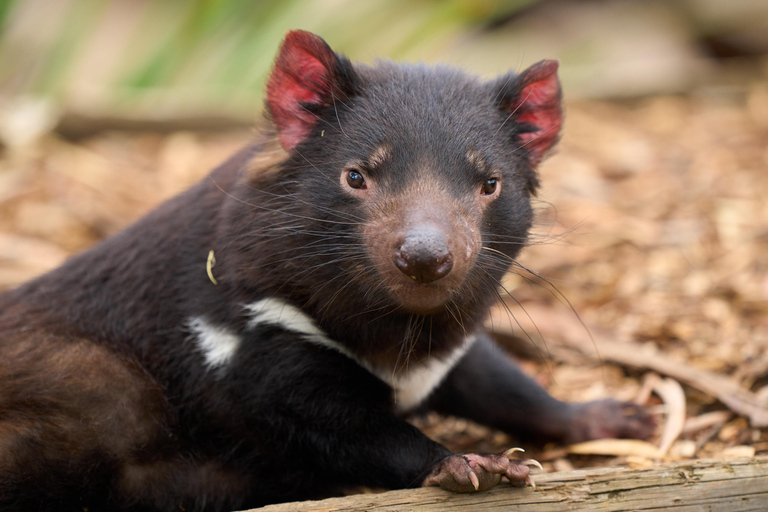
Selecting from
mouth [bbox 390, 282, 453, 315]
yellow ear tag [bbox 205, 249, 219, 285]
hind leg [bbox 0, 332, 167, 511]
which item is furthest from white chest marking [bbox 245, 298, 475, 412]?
hind leg [bbox 0, 332, 167, 511]

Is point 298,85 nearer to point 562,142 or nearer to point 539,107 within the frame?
point 539,107

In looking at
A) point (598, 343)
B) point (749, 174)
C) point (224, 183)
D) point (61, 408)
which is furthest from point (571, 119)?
point (61, 408)

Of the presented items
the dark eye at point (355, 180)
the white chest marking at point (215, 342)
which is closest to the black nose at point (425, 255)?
the dark eye at point (355, 180)

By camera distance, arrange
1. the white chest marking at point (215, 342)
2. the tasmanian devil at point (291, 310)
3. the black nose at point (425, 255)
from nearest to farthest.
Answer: the black nose at point (425, 255) → the tasmanian devil at point (291, 310) → the white chest marking at point (215, 342)

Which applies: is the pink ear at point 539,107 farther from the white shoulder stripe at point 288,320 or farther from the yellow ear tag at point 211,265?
the yellow ear tag at point 211,265

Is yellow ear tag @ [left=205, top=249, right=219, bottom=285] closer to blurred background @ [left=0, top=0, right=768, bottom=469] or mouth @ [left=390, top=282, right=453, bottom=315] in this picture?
mouth @ [left=390, top=282, right=453, bottom=315]

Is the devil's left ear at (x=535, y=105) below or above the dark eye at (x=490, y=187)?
above

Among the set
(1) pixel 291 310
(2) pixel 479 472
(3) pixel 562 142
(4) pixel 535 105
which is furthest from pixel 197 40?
(2) pixel 479 472
